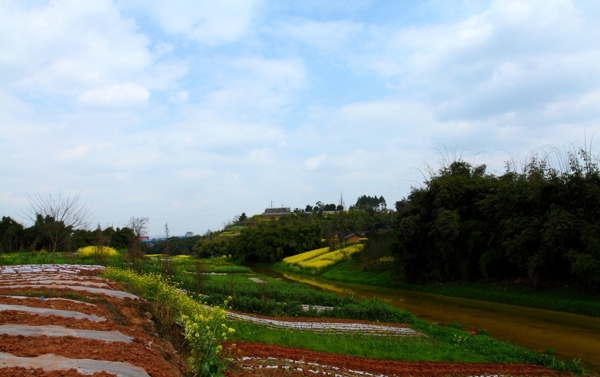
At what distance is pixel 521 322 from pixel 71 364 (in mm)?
16877

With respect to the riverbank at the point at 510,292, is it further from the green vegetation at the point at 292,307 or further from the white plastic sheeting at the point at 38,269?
the white plastic sheeting at the point at 38,269

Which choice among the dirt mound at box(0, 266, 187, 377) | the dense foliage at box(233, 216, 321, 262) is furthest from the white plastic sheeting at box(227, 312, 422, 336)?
the dense foliage at box(233, 216, 321, 262)

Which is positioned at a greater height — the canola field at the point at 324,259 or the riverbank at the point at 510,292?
the canola field at the point at 324,259

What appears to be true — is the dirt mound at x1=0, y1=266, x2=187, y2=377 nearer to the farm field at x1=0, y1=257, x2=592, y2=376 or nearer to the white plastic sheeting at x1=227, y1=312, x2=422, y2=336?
the farm field at x1=0, y1=257, x2=592, y2=376

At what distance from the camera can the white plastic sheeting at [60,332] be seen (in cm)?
617

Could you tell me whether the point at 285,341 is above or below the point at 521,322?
above

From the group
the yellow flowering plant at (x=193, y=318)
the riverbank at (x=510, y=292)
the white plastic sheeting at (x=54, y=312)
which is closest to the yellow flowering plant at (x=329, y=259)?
the riverbank at (x=510, y=292)

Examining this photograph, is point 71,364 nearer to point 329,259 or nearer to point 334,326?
point 334,326

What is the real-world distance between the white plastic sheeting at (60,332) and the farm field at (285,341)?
0.05 meters

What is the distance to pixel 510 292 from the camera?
71.1ft

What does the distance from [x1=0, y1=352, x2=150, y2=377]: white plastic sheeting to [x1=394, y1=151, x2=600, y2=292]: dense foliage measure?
61.6ft

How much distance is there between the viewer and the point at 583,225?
62.4ft

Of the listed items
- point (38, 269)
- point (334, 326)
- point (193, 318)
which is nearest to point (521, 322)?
point (334, 326)

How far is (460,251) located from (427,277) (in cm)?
355
